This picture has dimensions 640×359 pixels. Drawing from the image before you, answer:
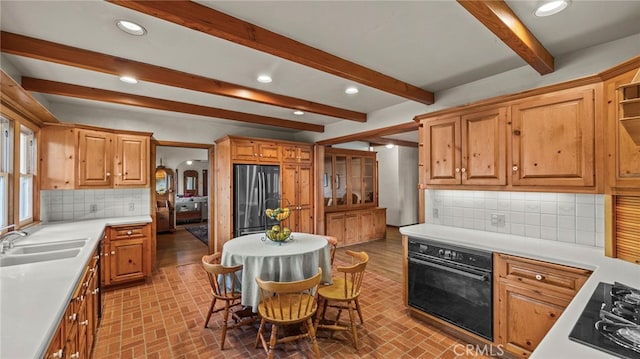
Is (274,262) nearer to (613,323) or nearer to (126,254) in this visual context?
(613,323)

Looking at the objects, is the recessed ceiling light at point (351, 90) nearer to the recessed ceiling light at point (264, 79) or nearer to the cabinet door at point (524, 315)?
the recessed ceiling light at point (264, 79)

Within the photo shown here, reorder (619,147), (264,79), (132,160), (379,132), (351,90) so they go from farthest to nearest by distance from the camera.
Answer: (379,132)
(132,160)
(351,90)
(264,79)
(619,147)

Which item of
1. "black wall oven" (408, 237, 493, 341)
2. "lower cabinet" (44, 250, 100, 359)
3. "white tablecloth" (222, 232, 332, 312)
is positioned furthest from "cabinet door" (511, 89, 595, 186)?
"lower cabinet" (44, 250, 100, 359)

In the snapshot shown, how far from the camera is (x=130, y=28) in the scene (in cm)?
184

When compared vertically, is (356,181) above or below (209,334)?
above

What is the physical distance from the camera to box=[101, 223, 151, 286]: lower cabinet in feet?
11.3

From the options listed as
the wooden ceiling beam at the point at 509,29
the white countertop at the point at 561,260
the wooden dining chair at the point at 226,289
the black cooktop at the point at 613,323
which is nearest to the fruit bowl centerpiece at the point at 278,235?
the wooden dining chair at the point at 226,289

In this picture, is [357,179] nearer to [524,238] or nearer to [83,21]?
[524,238]

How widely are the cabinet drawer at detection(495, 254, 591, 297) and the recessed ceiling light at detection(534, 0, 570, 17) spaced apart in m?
1.69

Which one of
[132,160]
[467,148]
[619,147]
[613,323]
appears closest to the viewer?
[613,323]

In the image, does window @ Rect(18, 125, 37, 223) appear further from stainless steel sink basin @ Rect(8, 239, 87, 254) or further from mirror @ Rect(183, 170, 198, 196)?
mirror @ Rect(183, 170, 198, 196)

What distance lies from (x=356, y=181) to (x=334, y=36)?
14.3 feet

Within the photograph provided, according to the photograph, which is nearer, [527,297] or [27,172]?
[527,297]

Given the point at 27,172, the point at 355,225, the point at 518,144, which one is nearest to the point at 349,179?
the point at 355,225
